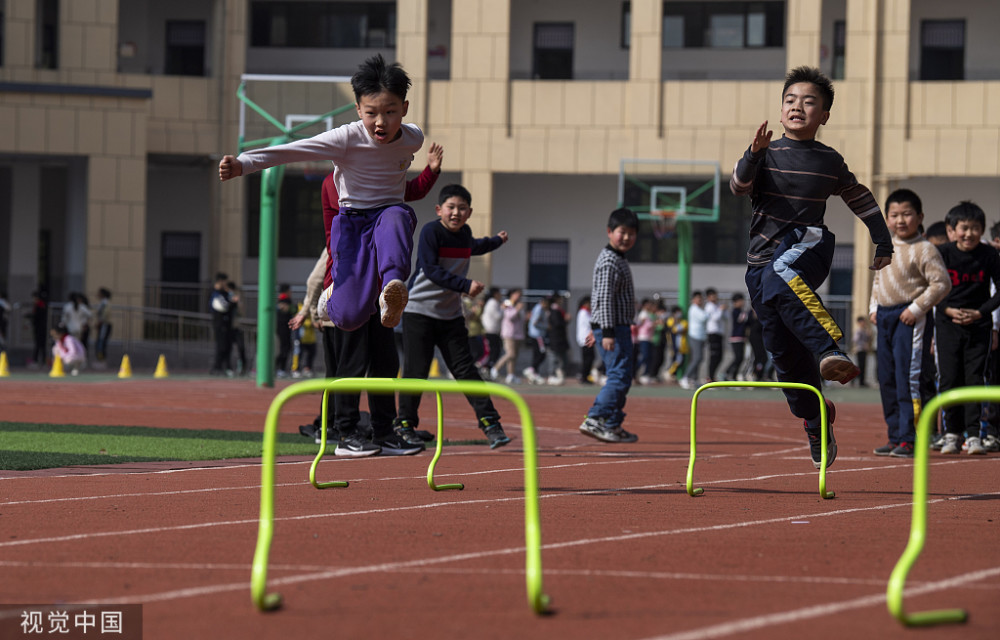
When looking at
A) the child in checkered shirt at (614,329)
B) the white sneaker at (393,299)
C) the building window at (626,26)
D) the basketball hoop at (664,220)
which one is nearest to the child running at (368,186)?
the white sneaker at (393,299)

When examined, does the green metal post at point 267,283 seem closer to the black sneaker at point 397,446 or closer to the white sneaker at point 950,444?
the black sneaker at point 397,446

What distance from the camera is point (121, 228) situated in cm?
3212

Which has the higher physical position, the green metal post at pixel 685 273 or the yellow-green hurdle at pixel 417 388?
the green metal post at pixel 685 273

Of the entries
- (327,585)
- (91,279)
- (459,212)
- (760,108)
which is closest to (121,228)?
(91,279)

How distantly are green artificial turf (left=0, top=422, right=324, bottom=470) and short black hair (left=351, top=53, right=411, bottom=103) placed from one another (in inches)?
122

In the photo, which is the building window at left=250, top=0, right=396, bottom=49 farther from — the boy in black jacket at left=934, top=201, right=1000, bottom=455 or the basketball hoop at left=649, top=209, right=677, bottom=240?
Result: the boy in black jacket at left=934, top=201, right=1000, bottom=455

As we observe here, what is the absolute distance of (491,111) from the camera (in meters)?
33.6

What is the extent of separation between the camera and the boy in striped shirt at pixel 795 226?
6.96m

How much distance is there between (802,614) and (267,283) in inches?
697

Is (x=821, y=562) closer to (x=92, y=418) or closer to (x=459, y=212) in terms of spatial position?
(x=459, y=212)

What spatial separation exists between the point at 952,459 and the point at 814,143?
3.59 metres

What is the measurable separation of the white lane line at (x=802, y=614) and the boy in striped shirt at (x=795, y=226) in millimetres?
2545

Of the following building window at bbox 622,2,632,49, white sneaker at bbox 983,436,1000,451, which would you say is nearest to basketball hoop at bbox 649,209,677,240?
building window at bbox 622,2,632,49

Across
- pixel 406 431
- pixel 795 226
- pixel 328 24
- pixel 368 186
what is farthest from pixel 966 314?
pixel 328 24
